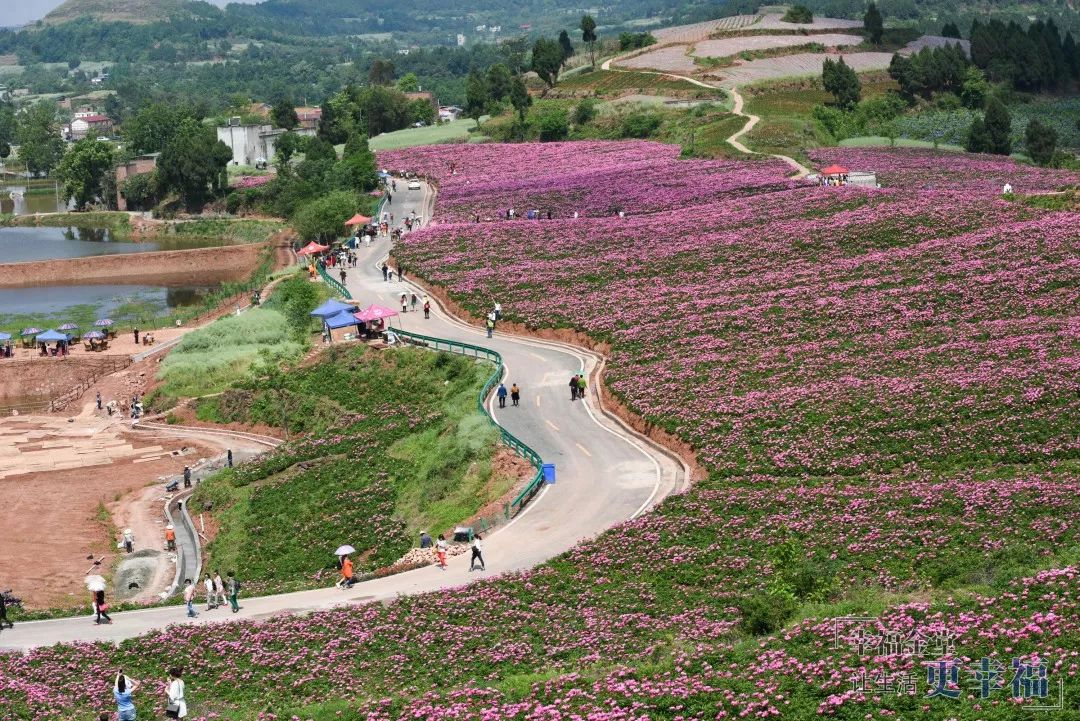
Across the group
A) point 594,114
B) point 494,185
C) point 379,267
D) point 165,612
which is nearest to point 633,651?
point 165,612

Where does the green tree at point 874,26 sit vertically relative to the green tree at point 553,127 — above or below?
above

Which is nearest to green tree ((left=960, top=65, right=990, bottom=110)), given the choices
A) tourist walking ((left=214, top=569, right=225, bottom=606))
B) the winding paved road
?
the winding paved road

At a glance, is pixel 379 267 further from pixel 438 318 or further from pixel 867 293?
pixel 867 293

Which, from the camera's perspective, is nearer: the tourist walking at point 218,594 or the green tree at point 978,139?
the tourist walking at point 218,594

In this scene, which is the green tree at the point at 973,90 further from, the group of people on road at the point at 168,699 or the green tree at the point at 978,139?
the group of people on road at the point at 168,699

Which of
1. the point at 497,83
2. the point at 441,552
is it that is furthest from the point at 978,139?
the point at 441,552

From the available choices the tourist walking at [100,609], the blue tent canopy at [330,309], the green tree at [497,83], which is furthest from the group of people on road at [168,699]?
the green tree at [497,83]

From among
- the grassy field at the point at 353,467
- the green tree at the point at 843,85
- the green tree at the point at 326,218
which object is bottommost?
the grassy field at the point at 353,467
